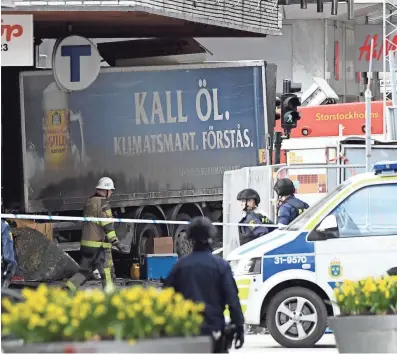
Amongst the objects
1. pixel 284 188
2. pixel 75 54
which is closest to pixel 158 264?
pixel 75 54

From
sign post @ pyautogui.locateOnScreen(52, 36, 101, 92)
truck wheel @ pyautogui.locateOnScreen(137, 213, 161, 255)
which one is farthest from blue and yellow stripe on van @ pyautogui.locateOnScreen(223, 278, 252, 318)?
truck wheel @ pyautogui.locateOnScreen(137, 213, 161, 255)

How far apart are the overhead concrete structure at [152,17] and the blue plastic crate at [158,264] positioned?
4.08 metres

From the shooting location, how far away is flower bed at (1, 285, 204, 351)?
724cm

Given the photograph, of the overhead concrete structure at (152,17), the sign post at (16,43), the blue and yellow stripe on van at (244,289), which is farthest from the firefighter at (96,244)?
the blue and yellow stripe on van at (244,289)

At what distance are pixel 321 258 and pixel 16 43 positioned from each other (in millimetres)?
8100

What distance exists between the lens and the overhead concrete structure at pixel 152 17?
22.1 metres

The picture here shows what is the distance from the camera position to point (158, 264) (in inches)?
978

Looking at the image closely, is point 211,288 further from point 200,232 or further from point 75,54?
point 75,54

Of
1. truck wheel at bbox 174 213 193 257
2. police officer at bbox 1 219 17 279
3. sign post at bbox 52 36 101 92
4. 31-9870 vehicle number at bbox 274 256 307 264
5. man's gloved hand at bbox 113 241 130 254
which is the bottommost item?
truck wheel at bbox 174 213 193 257

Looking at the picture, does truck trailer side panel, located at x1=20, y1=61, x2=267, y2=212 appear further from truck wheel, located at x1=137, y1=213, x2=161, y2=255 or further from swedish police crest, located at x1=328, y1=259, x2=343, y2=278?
swedish police crest, located at x1=328, y1=259, x2=343, y2=278

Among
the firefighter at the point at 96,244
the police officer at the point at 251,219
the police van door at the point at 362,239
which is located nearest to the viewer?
the police van door at the point at 362,239

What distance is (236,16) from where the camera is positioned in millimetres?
26203

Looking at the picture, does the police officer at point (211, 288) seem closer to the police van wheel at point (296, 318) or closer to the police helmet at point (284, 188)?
the police van wheel at point (296, 318)

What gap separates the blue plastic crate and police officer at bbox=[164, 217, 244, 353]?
14.7 m
